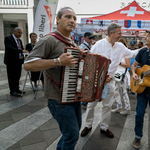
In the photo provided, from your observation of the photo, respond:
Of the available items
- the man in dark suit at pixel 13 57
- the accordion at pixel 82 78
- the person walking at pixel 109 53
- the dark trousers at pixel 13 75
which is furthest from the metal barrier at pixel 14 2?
the accordion at pixel 82 78

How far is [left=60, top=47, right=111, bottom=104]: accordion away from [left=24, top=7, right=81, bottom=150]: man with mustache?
0.09 m

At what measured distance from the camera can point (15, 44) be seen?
4.62 meters

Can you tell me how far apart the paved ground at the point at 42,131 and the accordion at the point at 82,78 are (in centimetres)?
122

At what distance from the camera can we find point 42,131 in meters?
2.79

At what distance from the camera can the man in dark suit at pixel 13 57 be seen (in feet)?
14.6

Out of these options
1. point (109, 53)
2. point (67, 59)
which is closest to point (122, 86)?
point (109, 53)

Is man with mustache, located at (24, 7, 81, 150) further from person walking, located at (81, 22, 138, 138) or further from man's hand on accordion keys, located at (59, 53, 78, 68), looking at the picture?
person walking, located at (81, 22, 138, 138)

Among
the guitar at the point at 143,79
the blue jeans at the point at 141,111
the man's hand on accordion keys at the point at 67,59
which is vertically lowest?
the blue jeans at the point at 141,111

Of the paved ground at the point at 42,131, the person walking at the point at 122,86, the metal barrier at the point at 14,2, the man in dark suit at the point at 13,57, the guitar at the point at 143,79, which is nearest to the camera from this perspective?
the guitar at the point at 143,79

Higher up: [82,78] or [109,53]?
[109,53]

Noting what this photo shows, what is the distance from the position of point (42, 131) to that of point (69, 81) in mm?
1754

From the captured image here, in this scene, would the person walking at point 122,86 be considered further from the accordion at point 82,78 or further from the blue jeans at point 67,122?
the blue jeans at point 67,122

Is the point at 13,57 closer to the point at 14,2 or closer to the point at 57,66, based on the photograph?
the point at 57,66

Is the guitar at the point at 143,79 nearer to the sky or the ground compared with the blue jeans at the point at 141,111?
nearer to the sky
